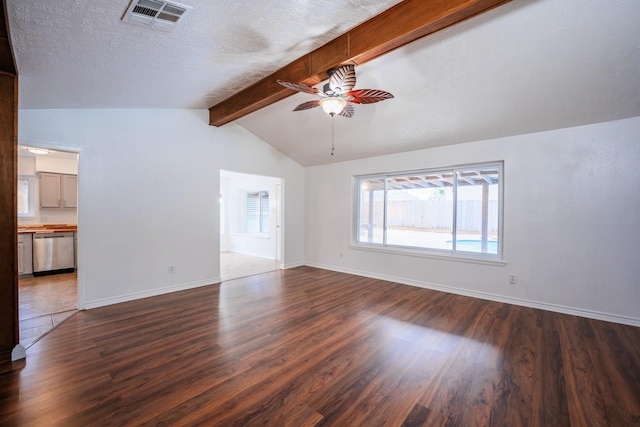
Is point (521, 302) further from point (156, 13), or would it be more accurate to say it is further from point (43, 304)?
point (43, 304)

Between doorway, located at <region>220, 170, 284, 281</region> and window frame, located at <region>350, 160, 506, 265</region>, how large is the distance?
6.44 ft

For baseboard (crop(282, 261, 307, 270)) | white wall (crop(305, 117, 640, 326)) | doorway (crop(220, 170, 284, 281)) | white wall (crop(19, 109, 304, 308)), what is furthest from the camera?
doorway (crop(220, 170, 284, 281))

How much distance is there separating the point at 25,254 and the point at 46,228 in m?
0.70

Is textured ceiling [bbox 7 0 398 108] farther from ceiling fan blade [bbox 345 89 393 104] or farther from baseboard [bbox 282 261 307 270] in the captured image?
baseboard [bbox 282 261 307 270]

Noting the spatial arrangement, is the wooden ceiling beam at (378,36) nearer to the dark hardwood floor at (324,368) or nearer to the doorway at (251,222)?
the dark hardwood floor at (324,368)

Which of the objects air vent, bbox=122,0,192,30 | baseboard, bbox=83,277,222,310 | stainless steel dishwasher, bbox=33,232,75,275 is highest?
air vent, bbox=122,0,192,30

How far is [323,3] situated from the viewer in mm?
2051

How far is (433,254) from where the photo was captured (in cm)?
473

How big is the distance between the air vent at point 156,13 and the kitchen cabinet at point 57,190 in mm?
5915

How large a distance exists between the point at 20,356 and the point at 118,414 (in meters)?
1.46

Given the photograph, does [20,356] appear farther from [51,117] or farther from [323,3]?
[323,3]

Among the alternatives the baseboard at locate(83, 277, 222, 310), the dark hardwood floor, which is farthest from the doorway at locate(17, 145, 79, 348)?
the dark hardwood floor

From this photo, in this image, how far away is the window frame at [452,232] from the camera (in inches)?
162

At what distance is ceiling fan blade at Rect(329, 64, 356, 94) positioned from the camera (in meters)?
2.36
